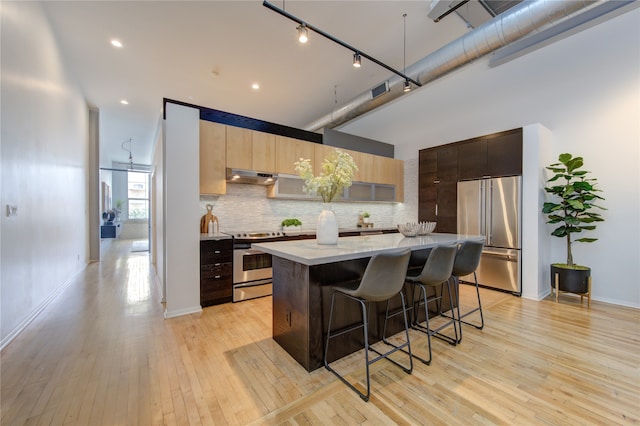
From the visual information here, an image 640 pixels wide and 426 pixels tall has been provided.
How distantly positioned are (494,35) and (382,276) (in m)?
3.37

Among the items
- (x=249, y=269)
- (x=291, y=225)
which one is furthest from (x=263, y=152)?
(x=249, y=269)

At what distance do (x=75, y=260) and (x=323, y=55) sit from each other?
5.82 meters

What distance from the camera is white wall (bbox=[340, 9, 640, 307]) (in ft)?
11.1

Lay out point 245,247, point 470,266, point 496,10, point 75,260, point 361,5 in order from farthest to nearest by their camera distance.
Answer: point 75,260 < point 245,247 < point 496,10 < point 361,5 < point 470,266

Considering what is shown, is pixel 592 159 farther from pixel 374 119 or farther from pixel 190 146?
pixel 190 146

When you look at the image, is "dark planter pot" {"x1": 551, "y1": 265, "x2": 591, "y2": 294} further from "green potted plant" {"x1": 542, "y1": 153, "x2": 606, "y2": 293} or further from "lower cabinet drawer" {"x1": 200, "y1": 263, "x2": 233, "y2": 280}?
"lower cabinet drawer" {"x1": 200, "y1": 263, "x2": 233, "y2": 280}

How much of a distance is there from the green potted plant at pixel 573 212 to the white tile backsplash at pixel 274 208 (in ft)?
8.02

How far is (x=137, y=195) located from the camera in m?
12.3

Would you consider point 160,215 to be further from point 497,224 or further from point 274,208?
point 497,224

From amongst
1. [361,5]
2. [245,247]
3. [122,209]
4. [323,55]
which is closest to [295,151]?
[323,55]

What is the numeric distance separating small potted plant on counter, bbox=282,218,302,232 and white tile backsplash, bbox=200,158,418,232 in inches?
7.5

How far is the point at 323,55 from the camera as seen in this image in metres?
3.83

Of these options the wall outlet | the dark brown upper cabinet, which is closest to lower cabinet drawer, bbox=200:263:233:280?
the wall outlet

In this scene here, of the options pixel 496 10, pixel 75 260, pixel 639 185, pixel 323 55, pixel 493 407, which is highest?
pixel 496 10
